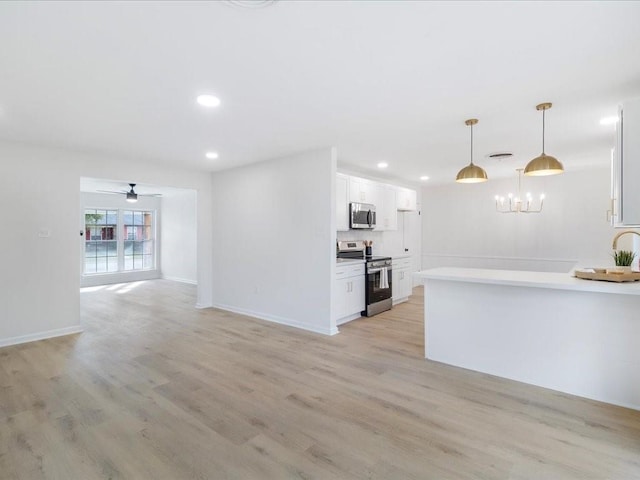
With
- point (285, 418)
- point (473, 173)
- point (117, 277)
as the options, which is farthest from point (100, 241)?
point (473, 173)

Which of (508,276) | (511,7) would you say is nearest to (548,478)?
(508,276)

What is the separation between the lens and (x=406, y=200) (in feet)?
24.3

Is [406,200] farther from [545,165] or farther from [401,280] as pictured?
[545,165]

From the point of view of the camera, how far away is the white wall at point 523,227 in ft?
20.7

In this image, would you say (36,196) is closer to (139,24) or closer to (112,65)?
(112,65)

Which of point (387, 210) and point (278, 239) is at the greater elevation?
point (387, 210)

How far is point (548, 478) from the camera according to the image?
192 centimetres

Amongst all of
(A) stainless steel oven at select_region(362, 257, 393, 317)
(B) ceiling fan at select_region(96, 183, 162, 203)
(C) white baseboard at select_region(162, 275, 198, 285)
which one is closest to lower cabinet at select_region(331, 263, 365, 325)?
(A) stainless steel oven at select_region(362, 257, 393, 317)

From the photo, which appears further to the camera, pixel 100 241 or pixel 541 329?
pixel 100 241

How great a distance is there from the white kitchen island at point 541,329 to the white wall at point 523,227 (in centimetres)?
379

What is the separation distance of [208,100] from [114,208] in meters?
7.76

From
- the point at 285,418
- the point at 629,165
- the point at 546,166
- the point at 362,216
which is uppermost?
the point at 546,166

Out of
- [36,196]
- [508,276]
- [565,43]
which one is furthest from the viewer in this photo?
[36,196]

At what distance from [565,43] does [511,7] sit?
0.63 meters
